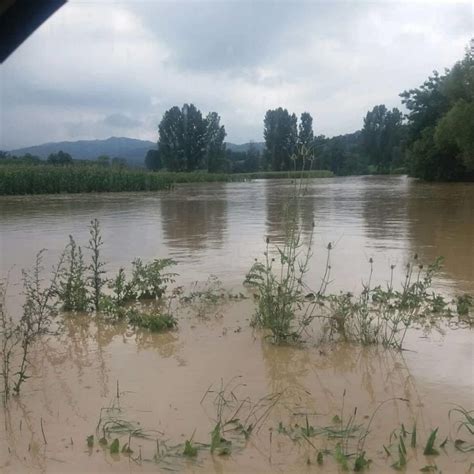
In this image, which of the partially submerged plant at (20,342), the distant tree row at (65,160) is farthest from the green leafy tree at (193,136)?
the partially submerged plant at (20,342)

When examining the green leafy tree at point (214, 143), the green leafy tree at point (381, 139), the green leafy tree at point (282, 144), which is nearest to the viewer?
the green leafy tree at point (282, 144)

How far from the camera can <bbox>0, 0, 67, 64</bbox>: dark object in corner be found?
1.45 metres

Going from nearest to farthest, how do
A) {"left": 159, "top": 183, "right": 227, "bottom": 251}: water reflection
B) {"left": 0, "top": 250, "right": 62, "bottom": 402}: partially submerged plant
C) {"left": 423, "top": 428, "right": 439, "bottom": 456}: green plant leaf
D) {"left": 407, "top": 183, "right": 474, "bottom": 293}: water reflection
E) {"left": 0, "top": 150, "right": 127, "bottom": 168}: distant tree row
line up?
{"left": 423, "top": 428, "right": 439, "bottom": 456}: green plant leaf
{"left": 0, "top": 250, "right": 62, "bottom": 402}: partially submerged plant
{"left": 407, "top": 183, "right": 474, "bottom": 293}: water reflection
{"left": 159, "top": 183, "right": 227, "bottom": 251}: water reflection
{"left": 0, "top": 150, "right": 127, "bottom": 168}: distant tree row

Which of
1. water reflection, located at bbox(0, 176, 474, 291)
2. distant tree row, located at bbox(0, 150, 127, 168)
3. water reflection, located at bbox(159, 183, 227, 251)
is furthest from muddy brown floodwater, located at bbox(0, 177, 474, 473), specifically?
distant tree row, located at bbox(0, 150, 127, 168)

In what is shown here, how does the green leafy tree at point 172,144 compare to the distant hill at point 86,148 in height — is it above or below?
above

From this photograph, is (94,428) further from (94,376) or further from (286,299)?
(286,299)

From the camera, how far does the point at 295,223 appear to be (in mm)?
4918

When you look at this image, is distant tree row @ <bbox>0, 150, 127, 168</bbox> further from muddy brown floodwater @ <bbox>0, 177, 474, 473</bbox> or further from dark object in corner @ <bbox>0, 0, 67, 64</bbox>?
dark object in corner @ <bbox>0, 0, 67, 64</bbox>

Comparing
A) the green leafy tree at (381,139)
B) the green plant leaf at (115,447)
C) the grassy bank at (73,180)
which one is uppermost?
the green leafy tree at (381,139)

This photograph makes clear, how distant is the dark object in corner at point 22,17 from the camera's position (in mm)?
1447

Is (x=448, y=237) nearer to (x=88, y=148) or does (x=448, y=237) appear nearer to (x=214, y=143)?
(x=88, y=148)

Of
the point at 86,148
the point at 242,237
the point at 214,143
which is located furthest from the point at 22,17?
the point at 214,143

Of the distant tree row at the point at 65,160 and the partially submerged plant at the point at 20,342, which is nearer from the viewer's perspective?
the partially submerged plant at the point at 20,342

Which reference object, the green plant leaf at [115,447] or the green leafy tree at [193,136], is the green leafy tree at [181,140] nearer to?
the green leafy tree at [193,136]
